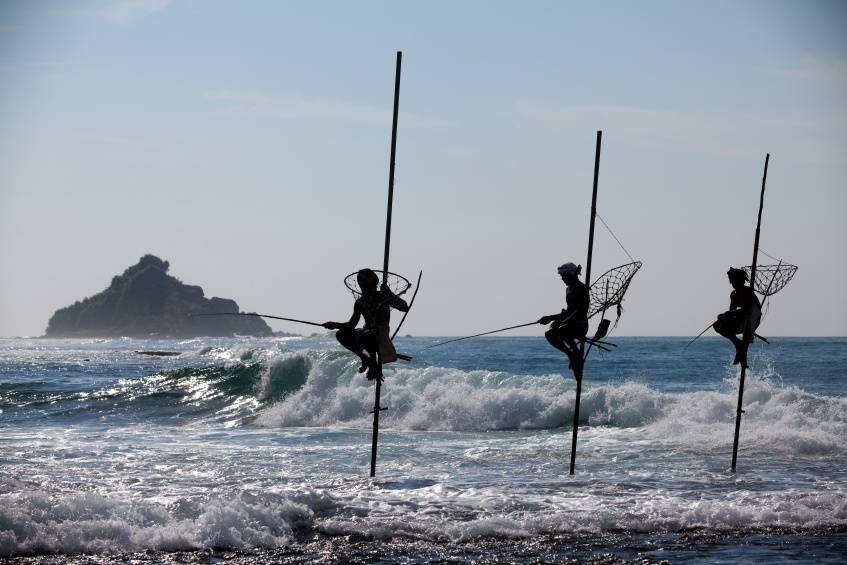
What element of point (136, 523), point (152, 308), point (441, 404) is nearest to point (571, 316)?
point (136, 523)

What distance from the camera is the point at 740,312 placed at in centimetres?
1463

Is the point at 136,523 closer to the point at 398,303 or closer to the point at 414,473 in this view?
the point at 398,303

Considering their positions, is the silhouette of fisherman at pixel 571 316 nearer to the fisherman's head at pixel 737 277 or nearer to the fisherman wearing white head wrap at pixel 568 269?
the fisherman wearing white head wrap at pixel 568 269

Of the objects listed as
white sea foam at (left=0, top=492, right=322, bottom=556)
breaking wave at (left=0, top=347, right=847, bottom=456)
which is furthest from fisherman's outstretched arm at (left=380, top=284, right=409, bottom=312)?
breaking wave at (left=0, top=347, right=847, bottom=456)

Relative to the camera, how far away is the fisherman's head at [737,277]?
14.5m

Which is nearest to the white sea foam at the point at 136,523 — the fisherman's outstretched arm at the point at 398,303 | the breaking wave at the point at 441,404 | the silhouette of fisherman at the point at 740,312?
the fisherman's outstretched arm at the point at 398,303

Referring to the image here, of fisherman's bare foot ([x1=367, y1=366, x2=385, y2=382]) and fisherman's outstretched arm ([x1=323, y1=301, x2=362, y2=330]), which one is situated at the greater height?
fisherman's outstretched arm ([x1=323, y1=301, x2=362, y2=330])

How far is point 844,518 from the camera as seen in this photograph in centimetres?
1176

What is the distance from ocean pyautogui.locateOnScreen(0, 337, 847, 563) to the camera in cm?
1064

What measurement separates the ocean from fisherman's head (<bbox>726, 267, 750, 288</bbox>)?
2.81 meters

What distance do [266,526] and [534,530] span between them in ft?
9.61

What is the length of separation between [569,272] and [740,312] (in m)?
2.85

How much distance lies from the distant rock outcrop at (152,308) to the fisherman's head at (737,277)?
14616 centimetres

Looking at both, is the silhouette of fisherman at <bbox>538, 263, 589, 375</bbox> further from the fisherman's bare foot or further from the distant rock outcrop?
the distant rock outcrop
